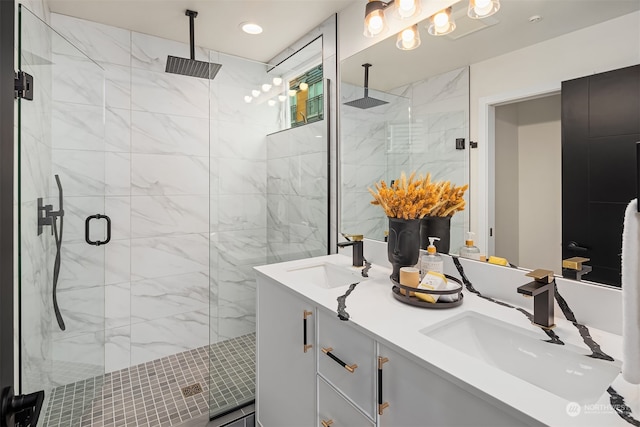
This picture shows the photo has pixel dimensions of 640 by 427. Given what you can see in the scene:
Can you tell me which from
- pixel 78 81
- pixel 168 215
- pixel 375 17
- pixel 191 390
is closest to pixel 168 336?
pixel 191 390

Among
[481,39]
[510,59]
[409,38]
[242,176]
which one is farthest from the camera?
[242,176]

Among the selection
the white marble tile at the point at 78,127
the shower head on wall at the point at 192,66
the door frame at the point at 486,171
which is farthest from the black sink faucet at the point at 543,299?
the white marble tile at the point at 78,127

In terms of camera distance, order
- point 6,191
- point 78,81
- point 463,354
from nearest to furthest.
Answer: point 6,191 < point 463,354 < point 78,81

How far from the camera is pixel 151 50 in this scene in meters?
2.40

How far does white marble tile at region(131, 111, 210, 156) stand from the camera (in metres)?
2.38

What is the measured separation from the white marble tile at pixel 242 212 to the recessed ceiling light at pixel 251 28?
3.79 feet

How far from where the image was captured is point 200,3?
76.3 inches

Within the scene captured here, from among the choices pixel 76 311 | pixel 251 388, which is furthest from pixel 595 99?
pixel 76 311

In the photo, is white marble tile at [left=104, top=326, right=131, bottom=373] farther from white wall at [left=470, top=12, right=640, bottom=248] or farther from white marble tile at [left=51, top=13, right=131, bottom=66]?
white wall at [left=470, top=12, right=640, bottom=248]

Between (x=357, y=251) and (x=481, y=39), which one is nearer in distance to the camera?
(x=481, y=39)

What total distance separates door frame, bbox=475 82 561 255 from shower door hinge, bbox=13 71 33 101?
1.54 meters

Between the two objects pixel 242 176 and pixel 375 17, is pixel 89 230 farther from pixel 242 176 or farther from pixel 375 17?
pixel 375 17

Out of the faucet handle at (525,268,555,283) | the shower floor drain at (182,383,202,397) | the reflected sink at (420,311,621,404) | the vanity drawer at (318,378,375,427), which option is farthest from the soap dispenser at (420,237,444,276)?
the shower floor drain at (182,383,202,397)

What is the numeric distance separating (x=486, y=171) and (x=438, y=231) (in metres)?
0.34
